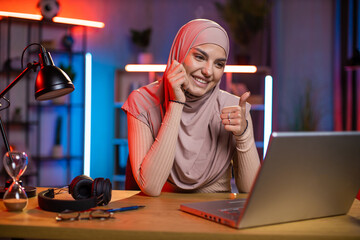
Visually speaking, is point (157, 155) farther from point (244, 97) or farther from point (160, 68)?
point (160, 68)

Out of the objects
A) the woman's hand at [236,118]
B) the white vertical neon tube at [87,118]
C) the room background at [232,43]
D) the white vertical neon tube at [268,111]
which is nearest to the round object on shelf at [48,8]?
the room background at [232,43]

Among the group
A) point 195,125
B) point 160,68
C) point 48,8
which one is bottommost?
point 195,125

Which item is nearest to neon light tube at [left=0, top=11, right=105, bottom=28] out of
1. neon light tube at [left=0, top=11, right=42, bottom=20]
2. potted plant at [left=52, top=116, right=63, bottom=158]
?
neon light tube at [left=0, top=11, right=42, bottom=20]

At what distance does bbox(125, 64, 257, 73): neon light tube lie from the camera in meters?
4.27

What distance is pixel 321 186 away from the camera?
988mm

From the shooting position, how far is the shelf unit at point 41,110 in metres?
4.53

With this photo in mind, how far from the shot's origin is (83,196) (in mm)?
1216

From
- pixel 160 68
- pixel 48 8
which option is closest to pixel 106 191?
pixel 160 68

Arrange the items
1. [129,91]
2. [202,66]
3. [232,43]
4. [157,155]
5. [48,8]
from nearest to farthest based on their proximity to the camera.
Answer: [157,155]
[202,66]
[48,8]
[129,91]
[232,43]

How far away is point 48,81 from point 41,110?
12.0 ft

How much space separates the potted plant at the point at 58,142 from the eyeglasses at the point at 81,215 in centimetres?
376

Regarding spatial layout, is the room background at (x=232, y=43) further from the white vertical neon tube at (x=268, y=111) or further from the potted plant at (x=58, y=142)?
the white vertical neon tube at (x=268, y=111)

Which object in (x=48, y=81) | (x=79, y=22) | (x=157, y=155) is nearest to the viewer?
(x=48, y=81)

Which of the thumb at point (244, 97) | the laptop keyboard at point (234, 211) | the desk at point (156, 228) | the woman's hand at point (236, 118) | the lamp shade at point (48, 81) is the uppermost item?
the lamp shade at point (48, 81)
